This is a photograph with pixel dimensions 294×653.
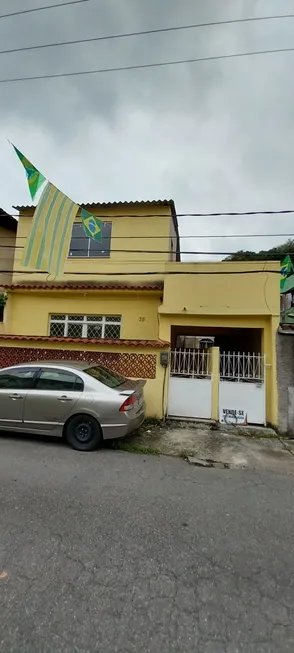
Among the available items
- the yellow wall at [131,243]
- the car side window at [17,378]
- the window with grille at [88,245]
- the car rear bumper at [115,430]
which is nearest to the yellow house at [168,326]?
the yellow wall at [131,243]

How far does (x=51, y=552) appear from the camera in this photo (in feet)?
8.99

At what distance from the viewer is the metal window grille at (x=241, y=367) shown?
25.8ft

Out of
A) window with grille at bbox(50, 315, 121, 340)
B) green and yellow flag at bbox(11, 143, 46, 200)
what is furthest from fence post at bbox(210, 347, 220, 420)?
green and yellow flag at bbox(11, 143, 46, 200)

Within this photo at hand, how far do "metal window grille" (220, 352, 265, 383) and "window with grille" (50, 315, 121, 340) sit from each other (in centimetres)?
409

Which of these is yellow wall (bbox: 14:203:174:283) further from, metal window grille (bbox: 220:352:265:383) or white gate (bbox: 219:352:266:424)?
white gate (bbox: 219:352:266:424)

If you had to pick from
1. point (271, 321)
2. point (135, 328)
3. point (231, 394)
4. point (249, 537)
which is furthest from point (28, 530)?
point (135, 328)

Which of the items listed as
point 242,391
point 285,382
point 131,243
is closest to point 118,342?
point 242,391

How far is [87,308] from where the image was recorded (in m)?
10.9

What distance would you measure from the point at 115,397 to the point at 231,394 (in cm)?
353

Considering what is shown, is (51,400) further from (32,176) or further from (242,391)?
(242,391)

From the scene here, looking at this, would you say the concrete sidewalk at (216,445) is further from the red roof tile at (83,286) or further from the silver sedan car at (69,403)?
the red roof tile at (83,286)

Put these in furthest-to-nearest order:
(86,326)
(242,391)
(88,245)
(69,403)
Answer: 1. (88,245)
2. (86,326)
3. (242,391)
4. (69,403)

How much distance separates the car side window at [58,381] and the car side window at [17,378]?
0.18 meters

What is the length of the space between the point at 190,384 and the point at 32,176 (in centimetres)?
577
